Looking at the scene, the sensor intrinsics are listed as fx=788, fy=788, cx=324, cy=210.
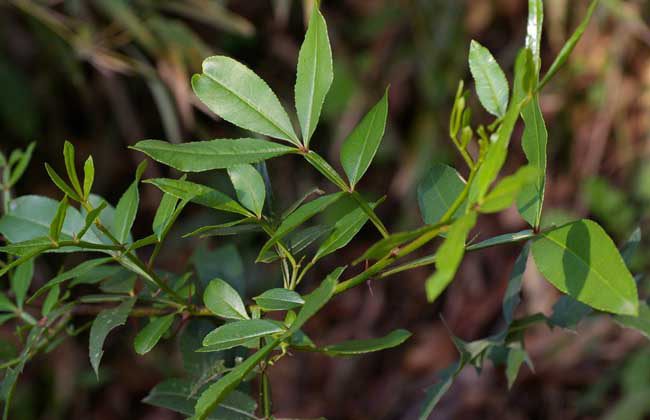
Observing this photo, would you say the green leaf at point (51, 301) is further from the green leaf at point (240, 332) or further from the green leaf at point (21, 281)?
the green leaf at point (240, 332)

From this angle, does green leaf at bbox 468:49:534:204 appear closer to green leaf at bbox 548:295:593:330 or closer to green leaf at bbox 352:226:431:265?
green leaf at bbox 352:226:431:265

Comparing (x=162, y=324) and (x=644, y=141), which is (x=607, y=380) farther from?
(x=162, y=324)

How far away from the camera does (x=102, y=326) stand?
42 cm

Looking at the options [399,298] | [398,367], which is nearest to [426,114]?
[399,298]

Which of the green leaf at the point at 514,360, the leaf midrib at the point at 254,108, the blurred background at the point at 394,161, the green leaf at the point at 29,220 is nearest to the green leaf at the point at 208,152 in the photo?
the leaf midrib at the point at 254,108

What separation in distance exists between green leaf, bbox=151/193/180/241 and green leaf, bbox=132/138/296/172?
0.09 ft

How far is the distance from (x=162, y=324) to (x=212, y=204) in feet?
0.27

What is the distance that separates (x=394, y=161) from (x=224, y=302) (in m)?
1.35

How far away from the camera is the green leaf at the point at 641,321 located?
48cm

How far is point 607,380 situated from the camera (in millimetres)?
1325

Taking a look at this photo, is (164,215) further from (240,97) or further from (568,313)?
(568,313)

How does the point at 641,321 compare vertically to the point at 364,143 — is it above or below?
below

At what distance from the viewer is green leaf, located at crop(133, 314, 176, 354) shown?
42 cm

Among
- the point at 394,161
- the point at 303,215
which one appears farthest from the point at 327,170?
the point at 394,161
